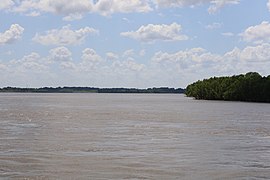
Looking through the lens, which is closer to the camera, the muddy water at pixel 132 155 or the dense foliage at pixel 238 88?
the muddy water at pixel 132 155

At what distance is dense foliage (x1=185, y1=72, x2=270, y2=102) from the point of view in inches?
4097

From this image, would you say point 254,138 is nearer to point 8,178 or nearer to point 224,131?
point 224,131

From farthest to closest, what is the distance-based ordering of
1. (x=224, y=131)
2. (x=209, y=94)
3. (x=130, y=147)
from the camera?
1. (x=209, y=94)
2. (x=224, y=131)
3. (x=130, y=147)

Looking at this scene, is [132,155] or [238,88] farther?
[238,88]

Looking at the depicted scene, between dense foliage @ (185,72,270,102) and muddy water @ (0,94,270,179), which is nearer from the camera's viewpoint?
muddy water @ (0,94,270,179)

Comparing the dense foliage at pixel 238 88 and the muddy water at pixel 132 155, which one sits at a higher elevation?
the dense foliage at pixel 238 88

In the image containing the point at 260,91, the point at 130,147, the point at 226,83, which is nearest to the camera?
the point at 130,147

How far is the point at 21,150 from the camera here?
84.5 feet

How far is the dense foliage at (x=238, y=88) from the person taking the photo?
104 metres

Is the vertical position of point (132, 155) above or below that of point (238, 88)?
below

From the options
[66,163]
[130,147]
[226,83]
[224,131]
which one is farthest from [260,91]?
[66,163]

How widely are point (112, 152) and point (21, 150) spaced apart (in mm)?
4579

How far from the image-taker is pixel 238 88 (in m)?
109

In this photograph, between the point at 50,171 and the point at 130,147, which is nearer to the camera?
the point at 50,171
